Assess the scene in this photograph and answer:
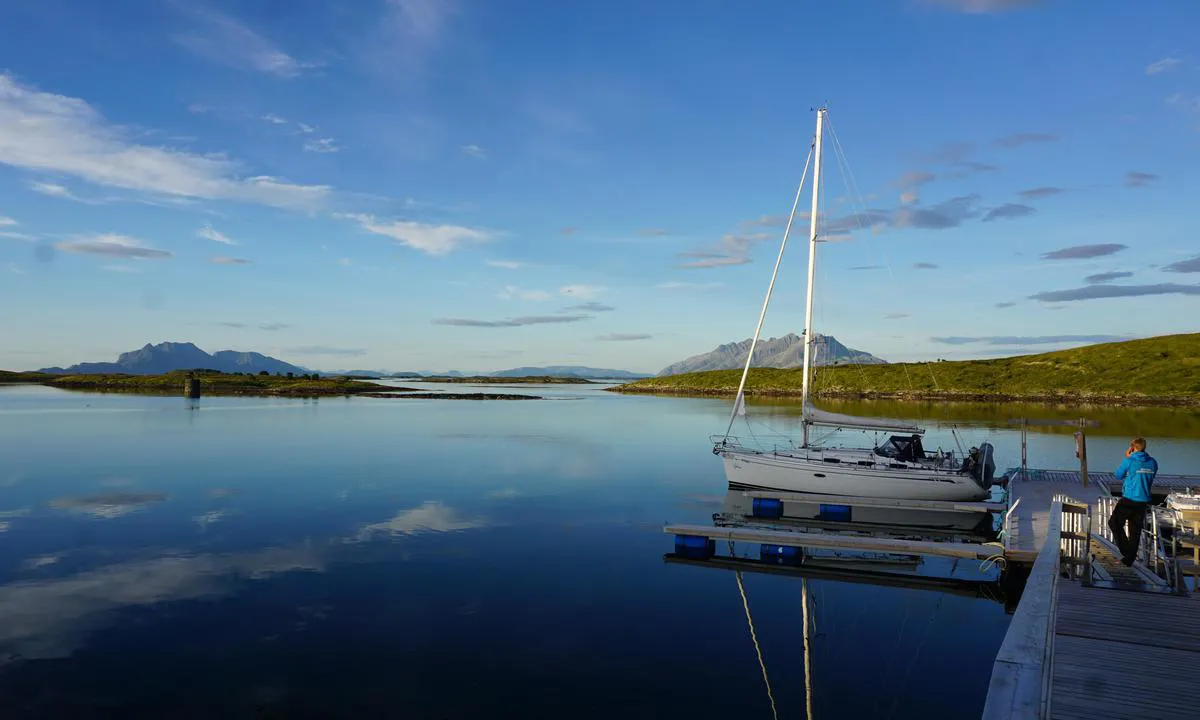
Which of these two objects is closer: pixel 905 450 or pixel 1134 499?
pixel 1134 499

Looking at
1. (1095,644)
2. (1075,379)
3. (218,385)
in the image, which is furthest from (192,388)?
(1075,379)

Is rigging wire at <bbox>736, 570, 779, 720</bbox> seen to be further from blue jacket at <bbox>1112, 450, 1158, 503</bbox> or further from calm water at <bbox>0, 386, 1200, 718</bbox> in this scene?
blue jacket at <bbox>1112, 450, 1158, 503</bbox>

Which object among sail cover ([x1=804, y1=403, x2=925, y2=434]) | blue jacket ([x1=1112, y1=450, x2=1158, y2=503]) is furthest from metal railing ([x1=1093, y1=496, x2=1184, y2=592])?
sail cover ([x1=804, y1=403, x2=925, y2=434])

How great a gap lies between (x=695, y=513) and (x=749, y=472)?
20.1 ft

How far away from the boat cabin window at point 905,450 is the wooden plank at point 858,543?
1168cm

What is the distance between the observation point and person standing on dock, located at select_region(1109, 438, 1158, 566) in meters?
17.4

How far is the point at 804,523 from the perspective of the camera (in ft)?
114

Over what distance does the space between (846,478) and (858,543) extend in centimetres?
1193

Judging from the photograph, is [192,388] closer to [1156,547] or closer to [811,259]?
[811,259]

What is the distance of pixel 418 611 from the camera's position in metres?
19.2

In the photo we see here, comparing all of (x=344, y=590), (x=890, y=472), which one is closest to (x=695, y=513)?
(x=890, y=472)

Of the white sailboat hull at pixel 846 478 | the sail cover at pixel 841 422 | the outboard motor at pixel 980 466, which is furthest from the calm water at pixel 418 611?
the outboard motor at pixel 980 466

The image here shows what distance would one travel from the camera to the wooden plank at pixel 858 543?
2484cm

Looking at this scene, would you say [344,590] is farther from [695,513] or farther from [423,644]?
[695,513]
